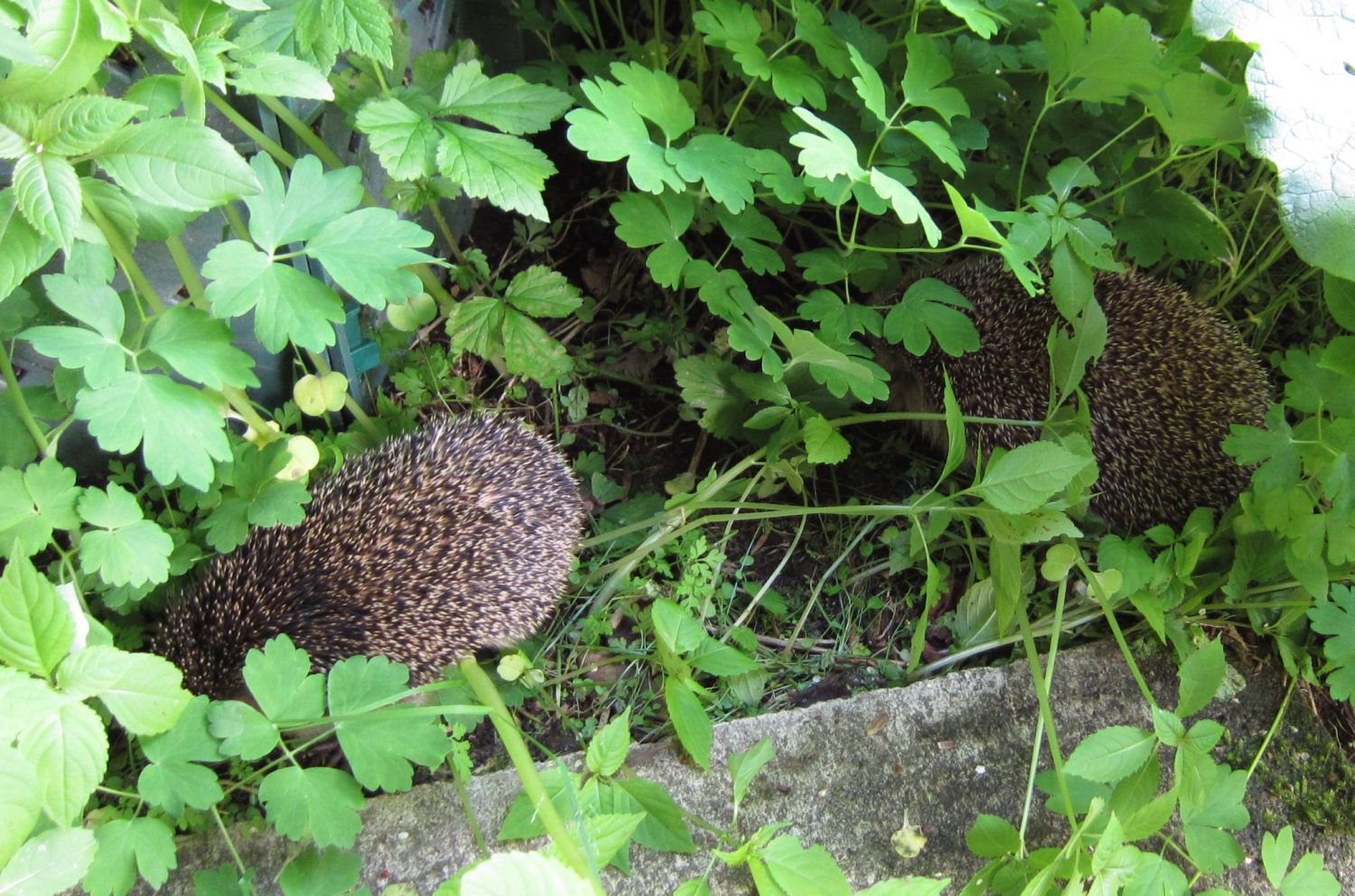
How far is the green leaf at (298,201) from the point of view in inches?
74.7

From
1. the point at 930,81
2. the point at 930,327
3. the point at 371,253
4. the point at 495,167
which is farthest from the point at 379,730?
Answer: the point at 930,81

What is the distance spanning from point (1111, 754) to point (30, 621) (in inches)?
83.5

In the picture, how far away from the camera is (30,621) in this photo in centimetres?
159

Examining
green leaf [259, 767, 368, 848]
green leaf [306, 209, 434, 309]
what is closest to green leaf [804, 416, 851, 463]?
green leaf [306, 209, 434, 309]

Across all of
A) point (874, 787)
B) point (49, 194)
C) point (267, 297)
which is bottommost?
point (874, 787)

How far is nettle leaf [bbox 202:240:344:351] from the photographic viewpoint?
1.81 meters

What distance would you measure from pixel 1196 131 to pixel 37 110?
8.10 feet

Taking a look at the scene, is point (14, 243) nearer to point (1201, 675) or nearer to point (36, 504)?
point (36, 504)

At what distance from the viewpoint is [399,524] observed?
2.49m

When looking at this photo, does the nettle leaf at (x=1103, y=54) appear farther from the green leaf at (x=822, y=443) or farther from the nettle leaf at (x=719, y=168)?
the green leaf at (x=822, y=443)

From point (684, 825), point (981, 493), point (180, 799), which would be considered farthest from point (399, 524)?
point (981, 493)

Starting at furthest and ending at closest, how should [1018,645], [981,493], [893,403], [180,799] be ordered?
[893,403] < [1018,645] < [981,493] < [180,799]

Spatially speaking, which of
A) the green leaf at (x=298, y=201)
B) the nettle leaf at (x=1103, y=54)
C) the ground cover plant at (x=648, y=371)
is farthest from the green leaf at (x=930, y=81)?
the green leaf at (x=298, y=201)

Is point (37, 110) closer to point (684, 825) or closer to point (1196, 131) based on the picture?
point (684, 825)
